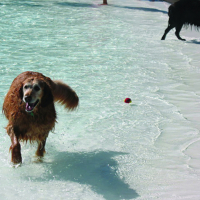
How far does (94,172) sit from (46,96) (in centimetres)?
96

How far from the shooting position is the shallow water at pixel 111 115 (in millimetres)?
4004

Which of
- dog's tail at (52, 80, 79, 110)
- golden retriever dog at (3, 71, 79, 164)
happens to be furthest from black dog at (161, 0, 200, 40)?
golden retriever dog at (3, 71, 79, 164)

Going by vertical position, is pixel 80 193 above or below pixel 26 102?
below

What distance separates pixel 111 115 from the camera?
5957 millimetres

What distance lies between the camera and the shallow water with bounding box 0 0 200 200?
4004mm

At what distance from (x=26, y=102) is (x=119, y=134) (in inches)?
69.4

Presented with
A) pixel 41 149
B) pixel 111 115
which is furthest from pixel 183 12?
pixel 41 149

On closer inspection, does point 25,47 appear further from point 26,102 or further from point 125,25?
point 26,102

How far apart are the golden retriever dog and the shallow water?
0.32 meters

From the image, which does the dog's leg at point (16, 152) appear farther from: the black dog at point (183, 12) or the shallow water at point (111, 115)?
the black dog at point (183, 12)

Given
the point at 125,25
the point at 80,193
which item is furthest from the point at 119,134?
the point at 125,25

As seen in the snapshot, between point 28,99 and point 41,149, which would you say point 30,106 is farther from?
point 41,149

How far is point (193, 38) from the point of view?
12273 millimetres

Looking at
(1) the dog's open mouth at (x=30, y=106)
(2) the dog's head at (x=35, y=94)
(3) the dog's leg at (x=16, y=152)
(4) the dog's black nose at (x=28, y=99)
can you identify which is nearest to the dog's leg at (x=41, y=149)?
(3) the dog's leg at (x=16, y=152)
